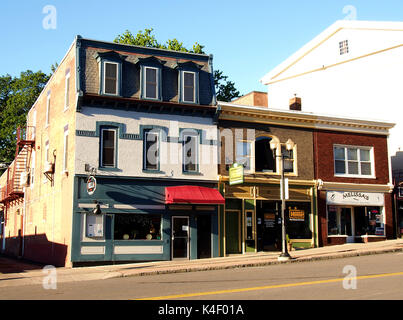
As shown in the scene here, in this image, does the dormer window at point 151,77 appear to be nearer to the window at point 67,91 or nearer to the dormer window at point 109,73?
the dormer window at point 109,73

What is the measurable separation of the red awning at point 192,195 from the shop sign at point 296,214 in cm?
477

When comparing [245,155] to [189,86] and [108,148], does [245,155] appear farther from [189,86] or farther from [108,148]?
[108,148]

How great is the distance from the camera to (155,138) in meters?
24.4

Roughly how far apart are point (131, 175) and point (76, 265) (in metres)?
4.81

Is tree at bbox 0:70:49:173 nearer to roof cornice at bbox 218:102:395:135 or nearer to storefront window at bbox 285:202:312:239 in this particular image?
roof cornice at bbox 218:102:395:135

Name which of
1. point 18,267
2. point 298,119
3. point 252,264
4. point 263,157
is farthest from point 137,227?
point 298,119

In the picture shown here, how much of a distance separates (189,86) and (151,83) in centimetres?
205

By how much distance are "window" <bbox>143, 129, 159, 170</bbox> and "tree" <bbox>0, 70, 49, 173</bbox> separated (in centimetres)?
2974

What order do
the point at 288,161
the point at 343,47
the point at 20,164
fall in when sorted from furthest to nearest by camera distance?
the point at 343,47, the point at 20,164, the point at 288,161

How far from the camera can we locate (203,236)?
24703 millimetres

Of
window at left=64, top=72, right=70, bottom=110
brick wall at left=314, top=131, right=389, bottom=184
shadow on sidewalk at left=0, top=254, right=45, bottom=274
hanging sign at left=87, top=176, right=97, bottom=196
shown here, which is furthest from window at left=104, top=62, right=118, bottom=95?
brick wall at left=314, top=131, right=389, bottom=184

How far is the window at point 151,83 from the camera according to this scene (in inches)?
961
